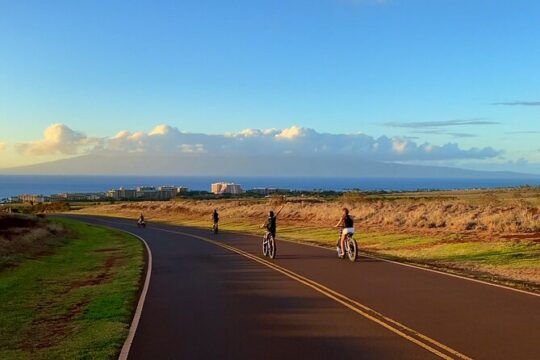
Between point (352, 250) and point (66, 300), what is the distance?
29.9 ft

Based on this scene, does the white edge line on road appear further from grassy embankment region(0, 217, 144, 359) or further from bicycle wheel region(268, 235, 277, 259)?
bicycle wheel region(268, 235, 277, 259)

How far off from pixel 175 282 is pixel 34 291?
3.72 meters

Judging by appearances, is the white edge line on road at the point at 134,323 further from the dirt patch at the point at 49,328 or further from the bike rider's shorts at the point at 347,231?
the bike rider's shorts at the point at 347,231

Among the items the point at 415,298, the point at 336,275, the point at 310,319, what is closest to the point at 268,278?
the point at 336,275

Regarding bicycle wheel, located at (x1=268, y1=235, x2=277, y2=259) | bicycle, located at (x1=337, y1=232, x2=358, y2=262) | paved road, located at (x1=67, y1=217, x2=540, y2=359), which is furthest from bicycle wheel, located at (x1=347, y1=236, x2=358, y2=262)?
bicycle wheel, located at (x1=268, y1=235, x2=277, y2=259)

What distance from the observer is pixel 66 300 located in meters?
14.4

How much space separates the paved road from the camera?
8.35m

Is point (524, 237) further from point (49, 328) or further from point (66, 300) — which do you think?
point (49, 328)

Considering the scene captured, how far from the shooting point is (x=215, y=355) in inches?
321

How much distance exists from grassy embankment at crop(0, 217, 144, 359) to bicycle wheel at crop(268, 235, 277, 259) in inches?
176

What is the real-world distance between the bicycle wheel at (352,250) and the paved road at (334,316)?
183cm

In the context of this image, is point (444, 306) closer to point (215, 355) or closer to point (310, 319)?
point (310, 319)

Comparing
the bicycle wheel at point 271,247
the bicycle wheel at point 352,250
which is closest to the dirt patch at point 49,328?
the bicycle wheel at point 352,250

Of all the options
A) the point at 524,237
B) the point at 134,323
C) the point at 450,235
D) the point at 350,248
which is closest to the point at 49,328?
the point at 134,323
